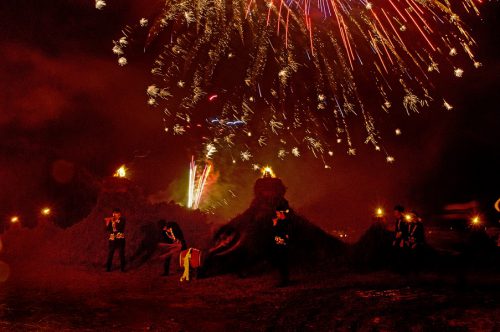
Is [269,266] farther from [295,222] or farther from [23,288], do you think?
[23,288]

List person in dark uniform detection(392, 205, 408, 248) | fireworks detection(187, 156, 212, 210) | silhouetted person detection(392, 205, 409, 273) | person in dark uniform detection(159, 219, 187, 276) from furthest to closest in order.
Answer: fireworks detection(187, 156, 212, 210) → person in dark uniform detection(159, 219, 187, 276) → person in dark uniform detection(392, 205, 408, 248) → silhouetted person detection(392, 205, 409, 273)

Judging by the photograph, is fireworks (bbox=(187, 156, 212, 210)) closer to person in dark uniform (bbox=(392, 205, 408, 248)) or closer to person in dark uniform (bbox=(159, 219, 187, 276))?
person in dark uniform (bbox=(159, 219, 187, 276))

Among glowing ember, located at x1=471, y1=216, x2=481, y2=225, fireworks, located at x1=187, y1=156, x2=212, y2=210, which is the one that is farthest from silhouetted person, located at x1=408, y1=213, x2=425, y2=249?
fireworks, located at x1=187, y1=156, x2=212, y2=210

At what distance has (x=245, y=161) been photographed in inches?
918

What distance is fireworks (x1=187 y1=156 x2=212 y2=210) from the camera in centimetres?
2141

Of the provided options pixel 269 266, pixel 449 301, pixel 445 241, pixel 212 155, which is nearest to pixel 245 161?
pixel 212 155

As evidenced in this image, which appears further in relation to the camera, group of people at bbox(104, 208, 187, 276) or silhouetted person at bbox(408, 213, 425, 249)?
group of people at bbox(104, 208, 187, 276)

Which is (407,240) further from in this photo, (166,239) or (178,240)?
(166,239)

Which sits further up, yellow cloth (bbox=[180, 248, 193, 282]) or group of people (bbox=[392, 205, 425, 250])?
group of people (bbox=[392, 205, 425, 250])

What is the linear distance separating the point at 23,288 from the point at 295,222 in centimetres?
637

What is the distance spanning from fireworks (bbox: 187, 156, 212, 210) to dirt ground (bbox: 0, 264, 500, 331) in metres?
12.3

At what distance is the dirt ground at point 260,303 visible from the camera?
4.69 metres

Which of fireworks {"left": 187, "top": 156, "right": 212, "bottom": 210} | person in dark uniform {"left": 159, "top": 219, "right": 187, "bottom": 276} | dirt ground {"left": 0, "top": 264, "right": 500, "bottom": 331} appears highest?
fireworks {"left": 187, "top": 156, "right": 212, "bottom": 210}

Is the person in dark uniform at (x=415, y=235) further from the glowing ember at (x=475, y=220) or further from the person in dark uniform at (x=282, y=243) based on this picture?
the glowing ember at (x=475, y=220)
